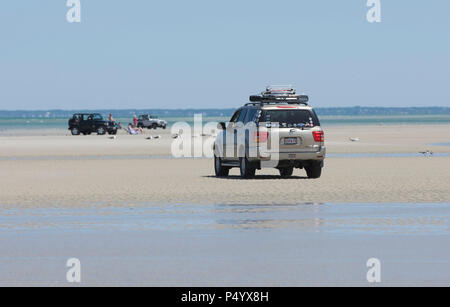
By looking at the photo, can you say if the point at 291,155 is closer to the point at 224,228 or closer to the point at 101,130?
the point at 224,228

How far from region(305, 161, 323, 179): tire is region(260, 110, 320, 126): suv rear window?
100 cm

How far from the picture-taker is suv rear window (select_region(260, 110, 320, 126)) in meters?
26.6

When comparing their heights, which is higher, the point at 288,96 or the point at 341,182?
the point at 288,96

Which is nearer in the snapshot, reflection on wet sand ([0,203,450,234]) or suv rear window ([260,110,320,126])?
reflection on wet sand ([0,203,450,234])

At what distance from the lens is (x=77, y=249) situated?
13078 mm

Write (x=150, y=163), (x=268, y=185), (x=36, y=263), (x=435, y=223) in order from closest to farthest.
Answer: (x=36, y=263)
(x=435, y=223)
(x=268, y=185)
(x=150, y=163)

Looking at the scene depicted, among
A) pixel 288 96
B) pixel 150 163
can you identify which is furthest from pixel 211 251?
pixel 150 163

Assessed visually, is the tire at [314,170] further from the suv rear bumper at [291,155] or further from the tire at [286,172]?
the tire at [286,172]

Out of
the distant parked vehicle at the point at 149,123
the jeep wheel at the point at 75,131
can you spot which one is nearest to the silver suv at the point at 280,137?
the jeep wheel at the point at 75,131

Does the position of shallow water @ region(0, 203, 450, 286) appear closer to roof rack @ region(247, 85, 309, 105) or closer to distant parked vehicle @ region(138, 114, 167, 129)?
roof rack @ region(247, 85, 309, 105)

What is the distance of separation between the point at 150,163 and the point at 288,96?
9491 mm

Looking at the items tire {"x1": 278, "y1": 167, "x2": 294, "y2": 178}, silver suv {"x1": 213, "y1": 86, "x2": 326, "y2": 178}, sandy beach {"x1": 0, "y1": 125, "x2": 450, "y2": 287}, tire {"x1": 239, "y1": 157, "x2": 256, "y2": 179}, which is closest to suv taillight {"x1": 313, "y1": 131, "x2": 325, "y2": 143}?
silver suv {"x1": 213, "y1": 86, "x2": 326, "y2": 178}

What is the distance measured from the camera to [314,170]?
26906 mm
